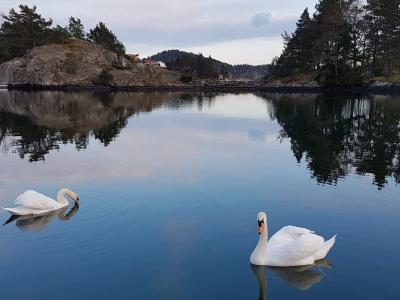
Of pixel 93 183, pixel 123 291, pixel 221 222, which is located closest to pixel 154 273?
pixel 123 291

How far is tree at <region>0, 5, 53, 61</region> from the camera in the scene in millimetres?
121438

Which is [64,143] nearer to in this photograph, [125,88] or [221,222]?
[221,222]

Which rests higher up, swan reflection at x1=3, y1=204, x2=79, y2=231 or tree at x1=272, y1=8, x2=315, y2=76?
tree at x1=272, y1=8, x2=315, y2=76

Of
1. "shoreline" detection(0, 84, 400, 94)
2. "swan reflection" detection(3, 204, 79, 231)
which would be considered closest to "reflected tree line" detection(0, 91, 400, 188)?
"swan reflection" detection(3, 204, 79, 231)

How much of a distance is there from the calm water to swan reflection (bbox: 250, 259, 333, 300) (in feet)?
0.11

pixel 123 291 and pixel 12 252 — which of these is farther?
pixel 12 252

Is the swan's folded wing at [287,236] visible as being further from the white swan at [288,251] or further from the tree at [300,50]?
the tree at [300,50]

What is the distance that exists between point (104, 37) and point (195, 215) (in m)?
146

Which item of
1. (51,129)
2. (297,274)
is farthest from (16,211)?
(51,129)

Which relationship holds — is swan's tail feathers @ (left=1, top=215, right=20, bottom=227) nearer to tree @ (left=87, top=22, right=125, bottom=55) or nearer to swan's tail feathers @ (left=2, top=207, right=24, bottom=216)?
swan's tail feathers @ (left=2, top=207, right=24, bottom=216)

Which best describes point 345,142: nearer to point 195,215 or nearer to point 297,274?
point 195,215

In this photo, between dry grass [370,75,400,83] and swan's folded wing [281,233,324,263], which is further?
dry grass [370,75,400,83]

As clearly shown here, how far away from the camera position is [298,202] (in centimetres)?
1444

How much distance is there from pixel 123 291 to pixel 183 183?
332 inches
